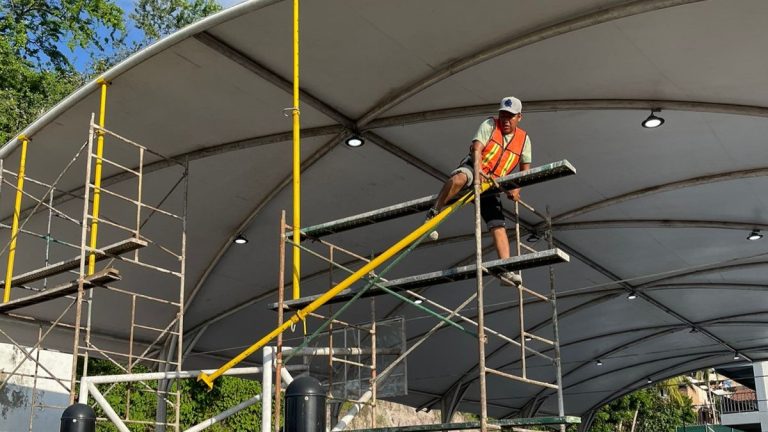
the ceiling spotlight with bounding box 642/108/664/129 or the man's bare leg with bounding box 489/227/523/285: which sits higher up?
the ceiling spotlight with bounding box 642/108/664/129

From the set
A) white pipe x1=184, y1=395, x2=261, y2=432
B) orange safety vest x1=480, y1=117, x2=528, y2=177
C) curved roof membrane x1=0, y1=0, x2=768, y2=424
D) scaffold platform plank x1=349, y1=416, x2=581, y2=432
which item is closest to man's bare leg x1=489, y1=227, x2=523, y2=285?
orange safety vest x1=480, y1=117, x2=528, y2=177

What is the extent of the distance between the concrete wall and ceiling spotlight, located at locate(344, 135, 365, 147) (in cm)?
951

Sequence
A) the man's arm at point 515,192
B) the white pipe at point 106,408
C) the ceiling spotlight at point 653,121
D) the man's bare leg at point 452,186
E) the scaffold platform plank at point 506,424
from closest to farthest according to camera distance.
→ 1. the scaffold platform plank at point 506,424
2. the man's bare leg at point 452,186
3. the man's arm at point 515,192
4. the white pipe at point 106,408
5. the ceiling spotlight at point 653,121

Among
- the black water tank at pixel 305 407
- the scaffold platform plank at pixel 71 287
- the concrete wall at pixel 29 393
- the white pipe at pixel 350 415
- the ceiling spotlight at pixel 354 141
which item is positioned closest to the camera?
the black water tank at pixel 305 407

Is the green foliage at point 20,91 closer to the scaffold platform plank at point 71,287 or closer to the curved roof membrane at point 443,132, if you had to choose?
the curved roof membrane at point 443,132

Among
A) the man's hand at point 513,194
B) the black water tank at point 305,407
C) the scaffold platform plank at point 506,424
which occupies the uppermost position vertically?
the man's hand at point 513,194

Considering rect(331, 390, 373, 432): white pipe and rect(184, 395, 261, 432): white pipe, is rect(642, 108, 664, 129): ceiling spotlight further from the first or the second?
rect(184, 395, 261, 432): white pipe

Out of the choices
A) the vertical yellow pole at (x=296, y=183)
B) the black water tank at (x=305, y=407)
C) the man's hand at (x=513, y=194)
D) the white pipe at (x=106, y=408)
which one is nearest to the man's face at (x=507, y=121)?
the man's hand at (x=513, y=194)

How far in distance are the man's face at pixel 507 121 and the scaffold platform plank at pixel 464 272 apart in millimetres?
1428

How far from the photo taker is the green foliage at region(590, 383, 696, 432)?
4806cm

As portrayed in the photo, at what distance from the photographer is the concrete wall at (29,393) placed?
18.4m

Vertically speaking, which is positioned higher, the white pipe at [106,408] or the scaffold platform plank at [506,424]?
the white pipe at [106,408]

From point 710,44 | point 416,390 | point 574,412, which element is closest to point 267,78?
point 710,44

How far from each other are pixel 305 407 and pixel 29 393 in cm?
1421
